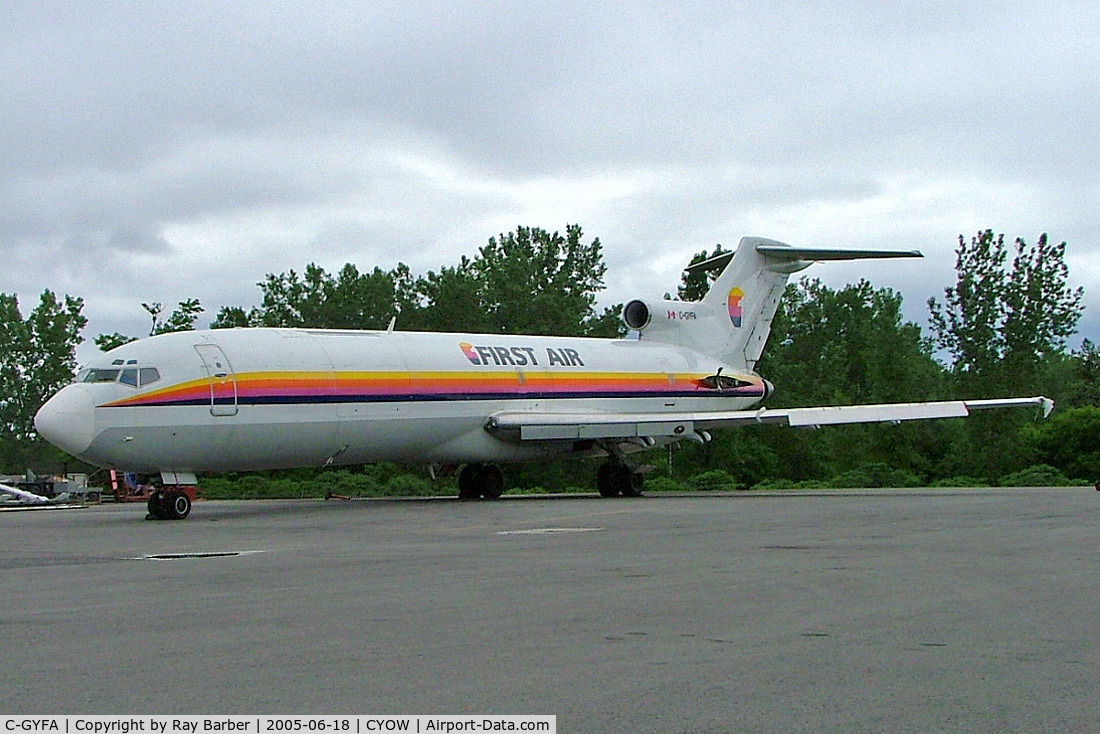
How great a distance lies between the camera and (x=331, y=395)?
2730 centimetres

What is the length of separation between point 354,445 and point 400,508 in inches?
66.8

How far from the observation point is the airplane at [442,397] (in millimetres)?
24688

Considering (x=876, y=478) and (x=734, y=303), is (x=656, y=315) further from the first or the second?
(x=876, y=478)

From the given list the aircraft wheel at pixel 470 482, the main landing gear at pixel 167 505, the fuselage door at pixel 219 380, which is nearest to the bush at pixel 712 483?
the aircraft wheel at pixel 470 482

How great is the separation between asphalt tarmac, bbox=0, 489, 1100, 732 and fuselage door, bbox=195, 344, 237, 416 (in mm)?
8062

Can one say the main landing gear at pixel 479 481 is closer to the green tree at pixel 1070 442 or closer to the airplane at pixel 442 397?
the airplane at pixel 442 397

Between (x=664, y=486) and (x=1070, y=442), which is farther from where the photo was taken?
(x=1070, y=442)

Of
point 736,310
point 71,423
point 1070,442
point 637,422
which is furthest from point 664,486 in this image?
point 71,423

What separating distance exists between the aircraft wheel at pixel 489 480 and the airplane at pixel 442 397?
37 millimetres

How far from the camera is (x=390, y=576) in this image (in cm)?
1246

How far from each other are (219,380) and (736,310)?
18.3 m

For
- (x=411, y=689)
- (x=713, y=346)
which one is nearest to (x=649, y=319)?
(x=713, y=346)

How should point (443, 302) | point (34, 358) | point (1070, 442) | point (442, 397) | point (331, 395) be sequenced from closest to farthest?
1. point (331, 395)
2. point (442, 397)
3. point (1070, 442)
4. point (443, 302)
5. point (34, 358)

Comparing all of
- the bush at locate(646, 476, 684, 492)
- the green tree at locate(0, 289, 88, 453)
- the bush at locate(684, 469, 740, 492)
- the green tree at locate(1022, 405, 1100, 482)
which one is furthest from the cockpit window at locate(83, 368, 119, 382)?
the green tree at locate(0, 289, 88, 453)
